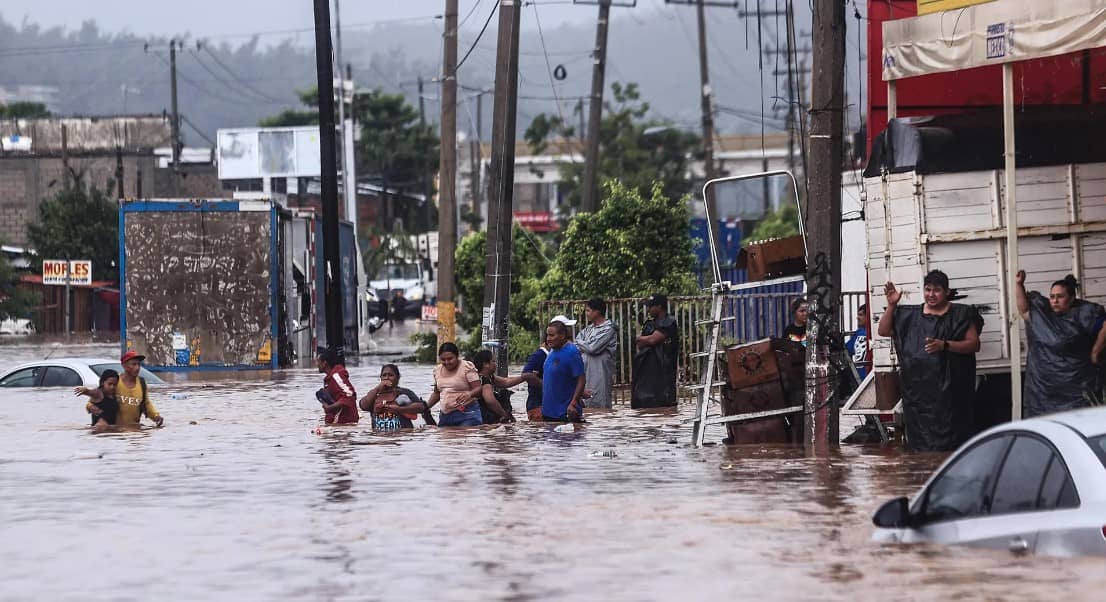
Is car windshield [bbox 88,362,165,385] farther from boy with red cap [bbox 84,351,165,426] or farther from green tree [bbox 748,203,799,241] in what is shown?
green tree [bbox 748,203,799,241]

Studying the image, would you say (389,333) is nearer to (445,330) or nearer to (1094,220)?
(445,330)

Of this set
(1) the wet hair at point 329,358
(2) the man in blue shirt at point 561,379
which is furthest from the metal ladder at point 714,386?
(1) the wet hair at point 329,358

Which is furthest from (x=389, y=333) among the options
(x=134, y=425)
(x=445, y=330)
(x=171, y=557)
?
(x=171, y=557)

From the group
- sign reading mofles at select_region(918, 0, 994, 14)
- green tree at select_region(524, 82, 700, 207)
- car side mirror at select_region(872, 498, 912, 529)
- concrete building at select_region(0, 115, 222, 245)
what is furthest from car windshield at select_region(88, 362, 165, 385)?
green tree at select_region(524, 82, 700, 207)

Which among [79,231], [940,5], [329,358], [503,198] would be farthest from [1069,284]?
[79,231]

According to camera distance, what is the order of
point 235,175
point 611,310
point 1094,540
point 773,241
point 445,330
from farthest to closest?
point 235,175 → point 445,330 → point 611,310 → point 773,241 → point 1094,540

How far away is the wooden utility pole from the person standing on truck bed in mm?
24029

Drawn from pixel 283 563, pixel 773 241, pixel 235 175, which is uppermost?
pixel 235 175

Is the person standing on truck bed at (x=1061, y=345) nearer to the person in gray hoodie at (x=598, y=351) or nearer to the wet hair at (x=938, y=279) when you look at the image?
the wet hair at (x=938, y=279)

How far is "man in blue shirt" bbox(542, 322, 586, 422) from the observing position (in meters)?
18.1

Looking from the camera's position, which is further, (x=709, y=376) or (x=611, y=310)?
(x=611, y=310)

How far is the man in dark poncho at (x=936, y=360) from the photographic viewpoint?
14.5 metres

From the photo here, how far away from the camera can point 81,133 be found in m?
89.1

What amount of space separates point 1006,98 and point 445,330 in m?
15.7
